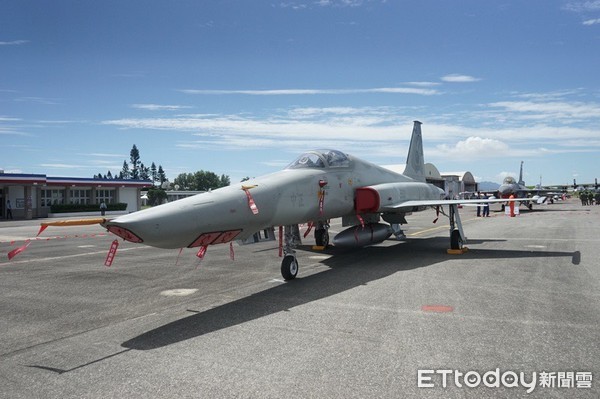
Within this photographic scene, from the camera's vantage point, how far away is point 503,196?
46844 mm

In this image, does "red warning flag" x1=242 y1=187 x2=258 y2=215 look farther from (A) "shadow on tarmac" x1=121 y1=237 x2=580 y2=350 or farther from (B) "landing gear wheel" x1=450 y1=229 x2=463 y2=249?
(B) "landing gear wheel" x1=450 y1=229 x2=463 y2=249

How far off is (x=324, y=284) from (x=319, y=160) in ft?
11.1

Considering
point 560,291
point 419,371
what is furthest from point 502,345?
point 560,291

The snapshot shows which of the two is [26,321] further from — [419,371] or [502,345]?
[502,345]

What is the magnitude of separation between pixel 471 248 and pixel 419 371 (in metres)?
11.8

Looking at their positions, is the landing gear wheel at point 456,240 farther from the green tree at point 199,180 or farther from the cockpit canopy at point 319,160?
the green tree at point 199,180

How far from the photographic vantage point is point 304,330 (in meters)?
6.25

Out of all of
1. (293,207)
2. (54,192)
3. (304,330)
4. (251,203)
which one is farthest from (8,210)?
(304,330)

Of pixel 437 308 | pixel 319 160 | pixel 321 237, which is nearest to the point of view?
pixel 437 308

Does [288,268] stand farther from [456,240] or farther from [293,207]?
[456,240]

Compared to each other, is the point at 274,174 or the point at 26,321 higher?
the point at 274,174

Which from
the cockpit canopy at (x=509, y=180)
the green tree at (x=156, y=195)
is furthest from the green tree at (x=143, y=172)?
the cockpit canopy at (x=509, y=180)

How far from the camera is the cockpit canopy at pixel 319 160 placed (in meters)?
11.1

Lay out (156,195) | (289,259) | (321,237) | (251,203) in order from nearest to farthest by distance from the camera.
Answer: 1. (251,203)
2. (289,259)
3. (321,237)
4. (156,195)
